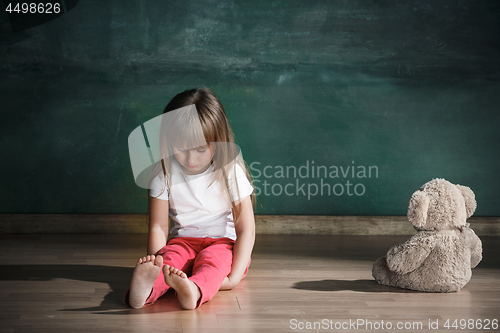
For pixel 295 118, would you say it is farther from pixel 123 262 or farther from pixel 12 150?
pixel 12 150

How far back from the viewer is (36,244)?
178 cm

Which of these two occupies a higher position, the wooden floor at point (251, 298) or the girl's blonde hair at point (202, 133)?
the girl's blonde hair at point (202, 133)

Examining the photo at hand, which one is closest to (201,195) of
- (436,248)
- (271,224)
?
(436,248)

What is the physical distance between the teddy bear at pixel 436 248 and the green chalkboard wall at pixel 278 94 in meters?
0.84

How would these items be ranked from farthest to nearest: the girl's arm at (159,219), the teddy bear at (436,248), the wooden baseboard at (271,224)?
the wooden baseboard at (271,224)
the girl's arm at (159,219)
the teddy bear at (436,248)

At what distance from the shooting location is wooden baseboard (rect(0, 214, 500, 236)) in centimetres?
199

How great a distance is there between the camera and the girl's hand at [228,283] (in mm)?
1206

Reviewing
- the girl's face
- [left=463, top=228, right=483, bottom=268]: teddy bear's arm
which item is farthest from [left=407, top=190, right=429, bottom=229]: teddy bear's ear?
the girl's face

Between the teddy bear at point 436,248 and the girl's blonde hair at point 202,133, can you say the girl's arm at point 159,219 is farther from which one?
the teddy bear at point 436,248

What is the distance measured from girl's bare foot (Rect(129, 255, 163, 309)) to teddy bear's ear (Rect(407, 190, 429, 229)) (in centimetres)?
66

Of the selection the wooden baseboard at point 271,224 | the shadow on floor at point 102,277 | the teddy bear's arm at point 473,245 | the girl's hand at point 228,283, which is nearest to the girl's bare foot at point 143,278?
the shadow on floor at point 102,277

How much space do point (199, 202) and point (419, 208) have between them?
601mm

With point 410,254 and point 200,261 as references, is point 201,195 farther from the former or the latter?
point 410,254
